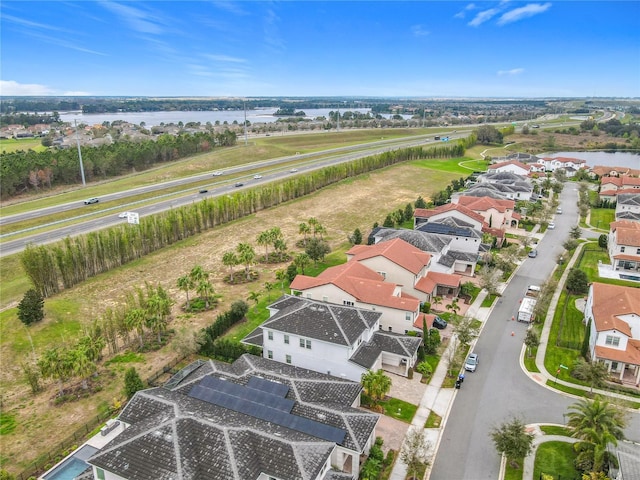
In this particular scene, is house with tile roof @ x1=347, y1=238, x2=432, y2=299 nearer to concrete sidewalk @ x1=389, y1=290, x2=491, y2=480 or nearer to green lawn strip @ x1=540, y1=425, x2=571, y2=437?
concrete sidewalk @ x1=389, y1=290, x2=491, y2=480

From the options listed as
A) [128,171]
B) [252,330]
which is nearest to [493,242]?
[252,330]

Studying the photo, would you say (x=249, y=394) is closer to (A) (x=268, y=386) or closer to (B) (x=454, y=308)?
(A) (x=268, y=386)

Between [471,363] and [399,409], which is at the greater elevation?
[471,363]

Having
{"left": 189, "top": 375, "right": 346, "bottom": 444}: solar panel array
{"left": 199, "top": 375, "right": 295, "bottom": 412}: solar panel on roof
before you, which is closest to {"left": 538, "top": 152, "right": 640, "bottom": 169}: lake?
{"left": 189, "top": 375, "right": 346, "bottom": 444}: solar panel array

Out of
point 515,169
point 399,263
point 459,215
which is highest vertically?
point 515,169

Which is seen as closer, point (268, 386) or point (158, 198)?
point (268, 386)

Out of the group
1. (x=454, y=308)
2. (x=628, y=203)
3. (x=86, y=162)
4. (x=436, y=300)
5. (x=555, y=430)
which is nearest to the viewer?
(x=555, y=430)

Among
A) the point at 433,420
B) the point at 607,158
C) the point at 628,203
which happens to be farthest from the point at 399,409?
the point at 607,158
